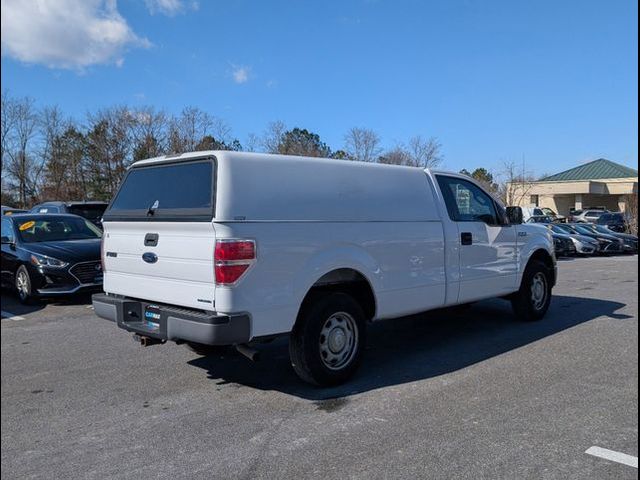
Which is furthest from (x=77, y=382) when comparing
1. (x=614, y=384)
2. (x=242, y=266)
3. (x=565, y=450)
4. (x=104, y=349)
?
(x=614, y=384)

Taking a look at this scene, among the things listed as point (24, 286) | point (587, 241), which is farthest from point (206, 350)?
point (587, 241)

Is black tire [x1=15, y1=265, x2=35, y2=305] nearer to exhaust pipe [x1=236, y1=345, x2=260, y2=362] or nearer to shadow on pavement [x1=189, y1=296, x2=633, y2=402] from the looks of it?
shadow on pavement [x1=189, y1=296, x2=633, y2=402]

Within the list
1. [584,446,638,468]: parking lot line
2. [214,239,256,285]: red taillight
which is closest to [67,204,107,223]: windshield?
[214,239,256,285]: red taillight

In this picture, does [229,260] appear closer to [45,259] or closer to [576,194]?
[45,259]

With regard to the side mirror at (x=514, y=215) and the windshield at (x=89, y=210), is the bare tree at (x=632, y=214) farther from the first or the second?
the windshield at (x=89, y=210)

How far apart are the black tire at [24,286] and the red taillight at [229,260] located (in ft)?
20.1

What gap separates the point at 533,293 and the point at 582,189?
177ft

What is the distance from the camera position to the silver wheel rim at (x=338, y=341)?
16.6ft

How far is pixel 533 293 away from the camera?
784cm

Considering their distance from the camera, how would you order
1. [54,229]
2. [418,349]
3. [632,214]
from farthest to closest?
[632,214] → [54,229] → [418,349]

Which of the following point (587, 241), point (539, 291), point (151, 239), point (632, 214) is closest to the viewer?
point (151, 239)

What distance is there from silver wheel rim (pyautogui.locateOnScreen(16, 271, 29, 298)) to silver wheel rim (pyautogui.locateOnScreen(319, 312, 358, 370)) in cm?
623

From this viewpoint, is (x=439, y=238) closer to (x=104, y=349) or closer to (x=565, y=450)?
(x=565, y=450)

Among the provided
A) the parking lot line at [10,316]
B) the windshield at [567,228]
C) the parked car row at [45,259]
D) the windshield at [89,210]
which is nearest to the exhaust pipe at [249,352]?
the parking lot line at [10,316]
